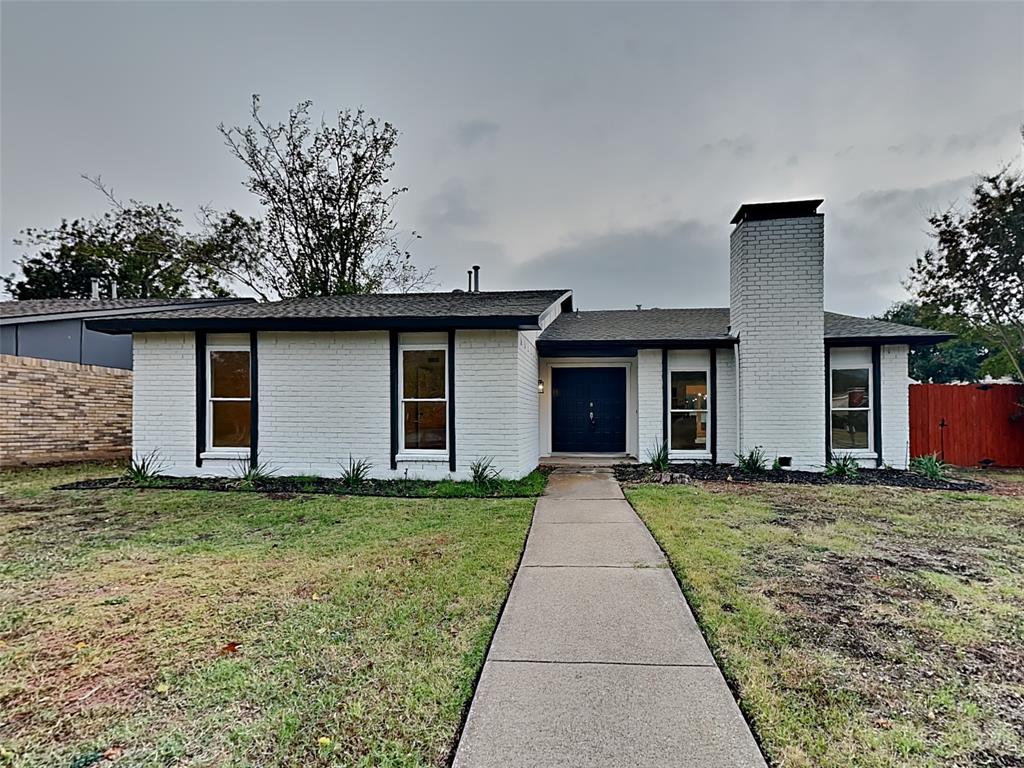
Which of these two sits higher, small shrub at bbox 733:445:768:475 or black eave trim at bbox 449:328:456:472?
black eave trim at bbox 449:328:456:472

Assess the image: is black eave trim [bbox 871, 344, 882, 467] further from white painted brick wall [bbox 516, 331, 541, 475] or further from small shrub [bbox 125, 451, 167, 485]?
small shrub [bbox 125, 451, 167, 485]

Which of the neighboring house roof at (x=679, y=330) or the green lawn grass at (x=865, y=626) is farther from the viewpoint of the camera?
the neighboring house roof at (x=679, y=330)

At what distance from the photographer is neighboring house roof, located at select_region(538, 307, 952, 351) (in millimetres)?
9828

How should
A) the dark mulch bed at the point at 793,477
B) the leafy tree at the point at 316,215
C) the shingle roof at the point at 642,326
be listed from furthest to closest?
1. the leafy tree at the point at 316,215
2. the shingle roof at the point at 642,326
3. the dark mulch bed at the point at 793,477

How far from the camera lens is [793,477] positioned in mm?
9172

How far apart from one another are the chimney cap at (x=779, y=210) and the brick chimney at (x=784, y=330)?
0.05ft

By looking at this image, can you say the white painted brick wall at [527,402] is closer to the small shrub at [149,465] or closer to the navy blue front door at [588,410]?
the navy blue front door at [588,410]

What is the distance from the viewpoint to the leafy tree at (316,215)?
2039cm

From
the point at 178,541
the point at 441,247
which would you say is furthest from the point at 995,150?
the point at 178,541

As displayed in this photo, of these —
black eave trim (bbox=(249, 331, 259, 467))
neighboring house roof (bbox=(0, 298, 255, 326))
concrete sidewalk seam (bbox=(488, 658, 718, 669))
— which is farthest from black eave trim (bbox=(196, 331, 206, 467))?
concrete sidewalk seam (bbox=(488, 658, 718, 669))

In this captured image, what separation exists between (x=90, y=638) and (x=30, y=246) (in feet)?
108

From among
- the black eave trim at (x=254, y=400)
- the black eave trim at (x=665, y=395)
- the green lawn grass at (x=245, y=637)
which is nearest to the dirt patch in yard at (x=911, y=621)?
the green lawn grass at (x=245, y=637)

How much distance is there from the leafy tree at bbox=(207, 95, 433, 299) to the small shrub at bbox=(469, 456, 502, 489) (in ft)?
49.1

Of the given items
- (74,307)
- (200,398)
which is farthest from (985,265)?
(74,307)
